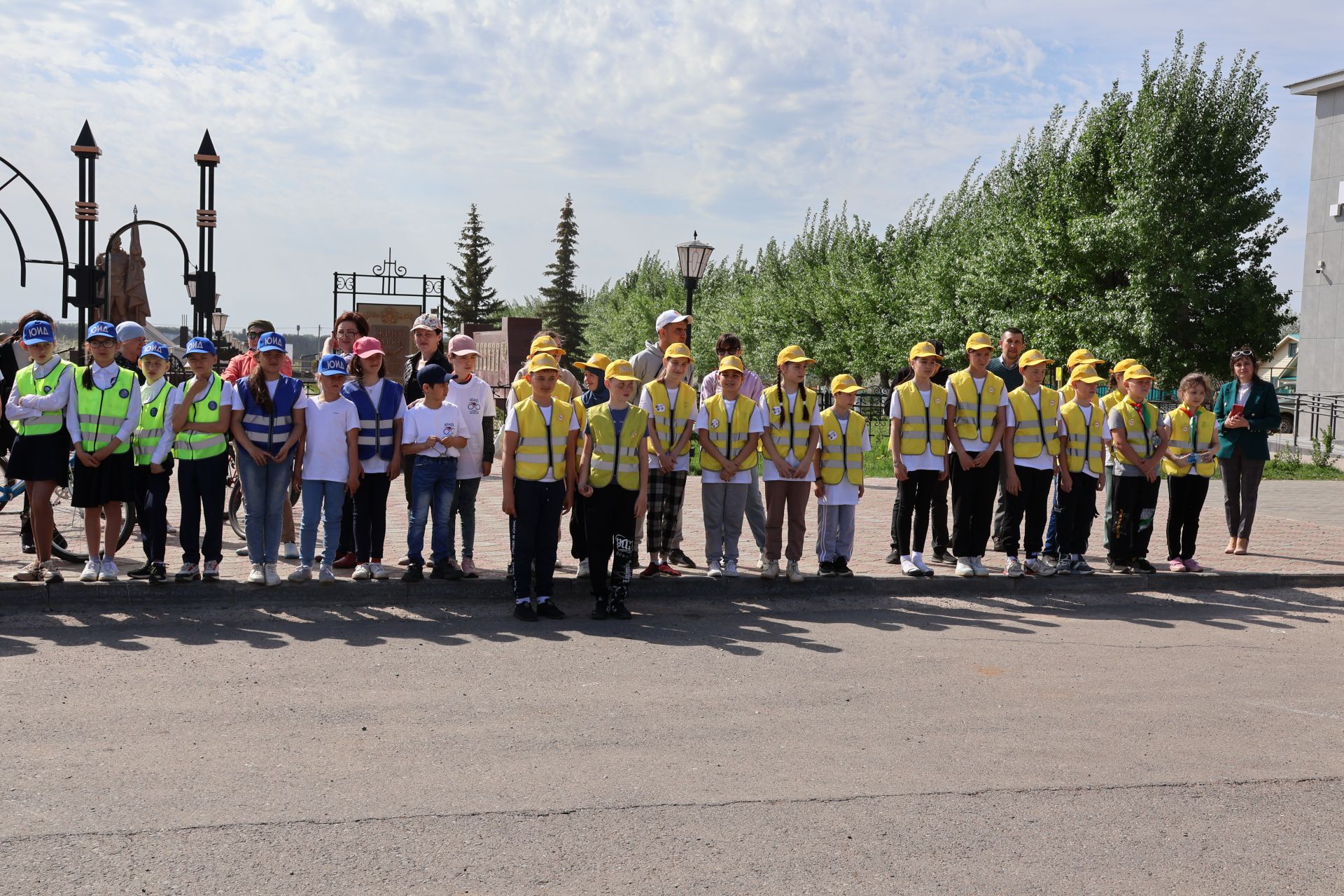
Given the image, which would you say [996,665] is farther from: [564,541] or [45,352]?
[45,352]

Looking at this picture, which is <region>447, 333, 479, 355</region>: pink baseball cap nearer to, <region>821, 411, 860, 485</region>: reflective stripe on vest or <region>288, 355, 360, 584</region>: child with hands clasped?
<region>288, 355, 360, 584</region>: child with hands clasped

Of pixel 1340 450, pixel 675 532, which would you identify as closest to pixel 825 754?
pixel 675 532

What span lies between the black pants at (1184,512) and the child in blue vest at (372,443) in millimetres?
6447

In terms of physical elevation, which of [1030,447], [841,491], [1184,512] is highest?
[1030,447]

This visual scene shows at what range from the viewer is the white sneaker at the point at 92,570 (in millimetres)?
8195

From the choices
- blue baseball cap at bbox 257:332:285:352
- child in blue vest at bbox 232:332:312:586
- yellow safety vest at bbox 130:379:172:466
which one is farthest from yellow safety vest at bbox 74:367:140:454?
blue baseball cap at bbox 257:332:285:352

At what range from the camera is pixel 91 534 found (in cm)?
Answer: 826

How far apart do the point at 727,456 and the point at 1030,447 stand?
8.11 feet

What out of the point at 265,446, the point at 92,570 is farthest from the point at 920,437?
the point at 92,570

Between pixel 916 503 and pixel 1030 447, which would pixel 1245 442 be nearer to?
pixel 1030 447

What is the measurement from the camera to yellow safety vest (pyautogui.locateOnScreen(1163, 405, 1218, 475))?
34.4ft

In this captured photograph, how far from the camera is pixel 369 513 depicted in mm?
8750

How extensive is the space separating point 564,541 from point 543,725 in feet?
19.2

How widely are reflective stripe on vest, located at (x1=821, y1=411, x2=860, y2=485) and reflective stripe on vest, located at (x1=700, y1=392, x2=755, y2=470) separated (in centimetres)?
63
